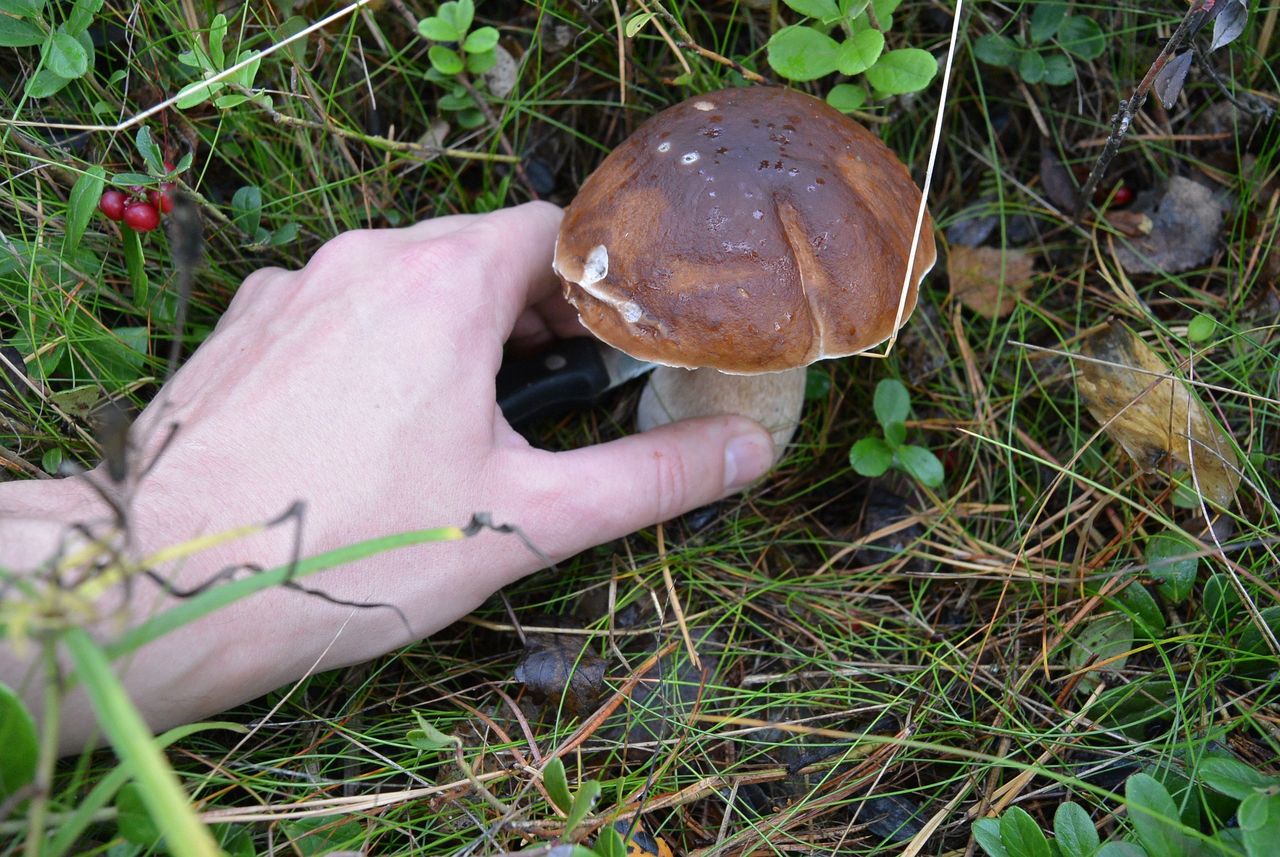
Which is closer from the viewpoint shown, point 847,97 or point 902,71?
point 902,71

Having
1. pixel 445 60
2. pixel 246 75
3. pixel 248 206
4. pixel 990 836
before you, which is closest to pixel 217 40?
pixel 246 75

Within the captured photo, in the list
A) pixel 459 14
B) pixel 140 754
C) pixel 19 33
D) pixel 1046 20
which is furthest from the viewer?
pixel 1046 20

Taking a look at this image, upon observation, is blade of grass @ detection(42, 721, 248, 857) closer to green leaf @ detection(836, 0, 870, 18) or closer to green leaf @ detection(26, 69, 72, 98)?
green leaf @ detection(26, 69, 72, 98)

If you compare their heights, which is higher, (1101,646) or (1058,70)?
(1058,70)

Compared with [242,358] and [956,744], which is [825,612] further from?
[242,358]

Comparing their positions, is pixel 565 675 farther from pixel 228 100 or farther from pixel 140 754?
pixel 228 100

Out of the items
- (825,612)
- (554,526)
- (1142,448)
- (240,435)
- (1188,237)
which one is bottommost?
(825,612)

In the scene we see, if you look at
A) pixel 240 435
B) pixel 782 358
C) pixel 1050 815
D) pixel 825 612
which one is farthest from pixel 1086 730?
pixel 240 435

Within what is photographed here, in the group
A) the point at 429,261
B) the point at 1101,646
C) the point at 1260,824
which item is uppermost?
the point at 429,261
